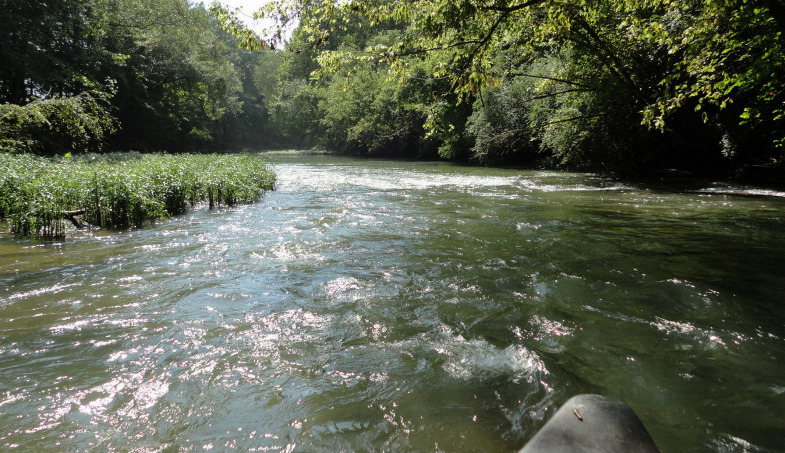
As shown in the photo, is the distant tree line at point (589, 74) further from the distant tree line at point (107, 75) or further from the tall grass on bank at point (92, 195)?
the distant tree line at point (107, 75)

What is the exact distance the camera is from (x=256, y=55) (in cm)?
8869

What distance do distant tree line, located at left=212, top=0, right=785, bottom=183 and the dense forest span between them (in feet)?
0.23

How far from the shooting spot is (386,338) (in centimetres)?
416

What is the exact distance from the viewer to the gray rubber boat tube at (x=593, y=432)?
5.88 feet

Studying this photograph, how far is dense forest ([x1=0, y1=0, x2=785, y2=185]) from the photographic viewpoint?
8055 millimetres

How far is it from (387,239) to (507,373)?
5038 mm

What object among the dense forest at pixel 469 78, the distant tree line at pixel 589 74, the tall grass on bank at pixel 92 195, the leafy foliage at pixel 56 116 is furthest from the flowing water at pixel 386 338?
the leafy foliage at pixel 56 116

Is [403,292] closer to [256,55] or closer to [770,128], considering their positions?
[770,128]

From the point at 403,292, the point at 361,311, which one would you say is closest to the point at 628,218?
the point at 403,292

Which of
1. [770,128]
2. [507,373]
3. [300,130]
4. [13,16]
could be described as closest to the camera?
[507,373]

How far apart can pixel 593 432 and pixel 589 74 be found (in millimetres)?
17860

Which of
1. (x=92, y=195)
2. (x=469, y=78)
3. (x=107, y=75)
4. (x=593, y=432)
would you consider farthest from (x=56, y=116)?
(x=593, y=432)

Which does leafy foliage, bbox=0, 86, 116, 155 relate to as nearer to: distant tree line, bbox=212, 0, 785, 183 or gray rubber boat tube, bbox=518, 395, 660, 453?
distant tree line, bbox=212, 0, 785, 183

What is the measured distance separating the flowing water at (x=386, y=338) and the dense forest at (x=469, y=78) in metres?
3.57
